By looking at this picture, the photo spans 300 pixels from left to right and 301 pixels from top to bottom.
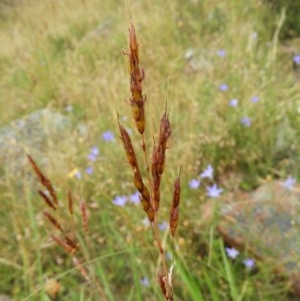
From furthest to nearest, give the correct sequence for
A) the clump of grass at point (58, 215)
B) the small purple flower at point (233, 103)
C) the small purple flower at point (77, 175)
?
the small purple flower at point (233, 103)
the small purple flower at point (77, 175)
the clump of grass at point (58, 215)

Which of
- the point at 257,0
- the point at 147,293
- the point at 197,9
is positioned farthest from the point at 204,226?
the point at 197,9

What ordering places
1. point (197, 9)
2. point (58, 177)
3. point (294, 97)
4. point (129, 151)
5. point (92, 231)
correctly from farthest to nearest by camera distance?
point (197, 9) < point (294, 97) < point (58, 177) < point (92, 231) < point (129, 151)

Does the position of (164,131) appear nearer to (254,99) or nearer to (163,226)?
(163,226)

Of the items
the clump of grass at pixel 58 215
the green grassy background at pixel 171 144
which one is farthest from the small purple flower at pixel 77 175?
the clump of grass at pixel 58 215

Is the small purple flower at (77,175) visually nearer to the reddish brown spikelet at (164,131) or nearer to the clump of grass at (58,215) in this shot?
the clump of grass at (58,215)

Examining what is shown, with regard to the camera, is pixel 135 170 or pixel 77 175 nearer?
pixel 135 170

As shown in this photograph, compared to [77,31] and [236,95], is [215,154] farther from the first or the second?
[77,31]

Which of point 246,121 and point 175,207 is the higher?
point 246,121

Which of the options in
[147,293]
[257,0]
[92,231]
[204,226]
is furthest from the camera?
[257,0]

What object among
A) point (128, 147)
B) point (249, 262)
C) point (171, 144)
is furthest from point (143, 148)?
point (171, 144)
